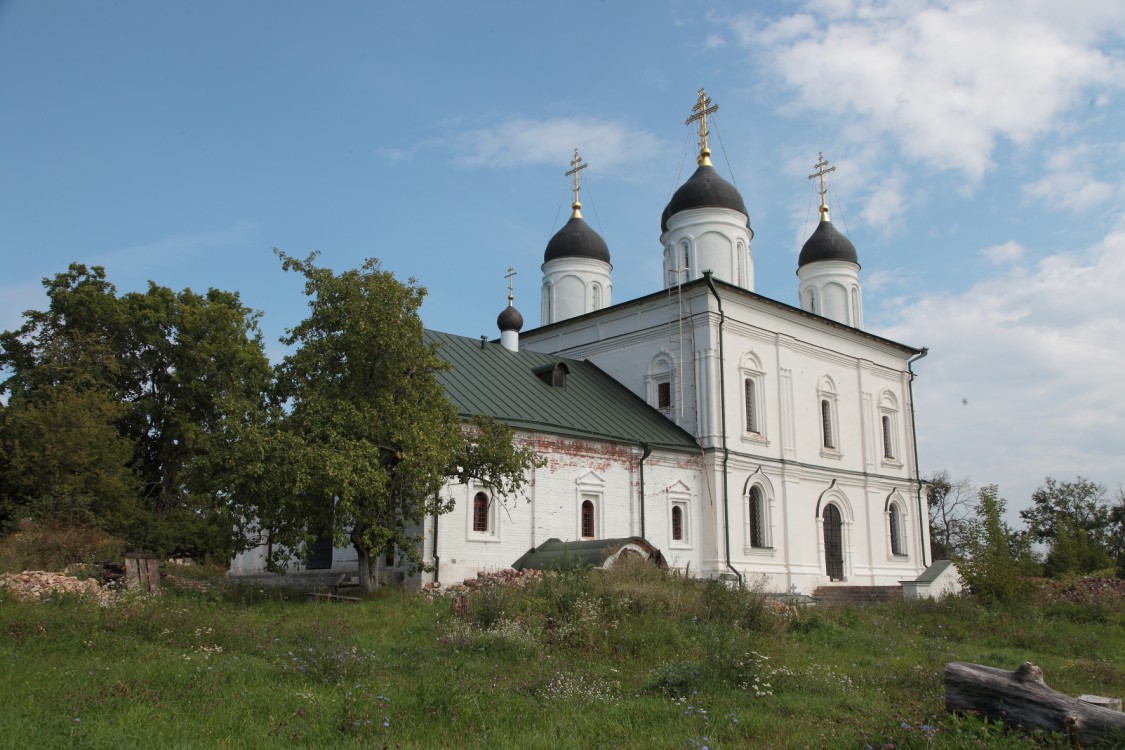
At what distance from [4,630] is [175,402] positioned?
19.2 m

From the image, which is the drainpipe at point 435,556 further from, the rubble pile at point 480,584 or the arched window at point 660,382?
the arched window at point 660,382

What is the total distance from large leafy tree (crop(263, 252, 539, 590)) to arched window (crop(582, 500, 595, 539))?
445cm

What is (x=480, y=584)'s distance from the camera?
568 inches

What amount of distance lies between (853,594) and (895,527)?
213 inches

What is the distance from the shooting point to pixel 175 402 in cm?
2850

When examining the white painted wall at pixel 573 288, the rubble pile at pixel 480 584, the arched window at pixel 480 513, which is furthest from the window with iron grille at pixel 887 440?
the rubble pile at pixel 480 584

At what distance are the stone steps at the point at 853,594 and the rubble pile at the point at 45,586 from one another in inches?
638

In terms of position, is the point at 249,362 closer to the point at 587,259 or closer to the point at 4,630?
the point at 587,259

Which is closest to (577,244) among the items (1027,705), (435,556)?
(435,556)

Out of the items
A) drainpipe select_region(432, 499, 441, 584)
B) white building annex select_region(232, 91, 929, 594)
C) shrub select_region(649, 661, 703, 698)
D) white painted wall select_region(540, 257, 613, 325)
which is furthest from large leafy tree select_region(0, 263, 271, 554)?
shrub select_region(649, 661, 703, 698)

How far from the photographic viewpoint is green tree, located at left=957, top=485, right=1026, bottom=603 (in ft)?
57.3

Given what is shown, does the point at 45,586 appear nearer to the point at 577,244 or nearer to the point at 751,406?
the point at 751,406

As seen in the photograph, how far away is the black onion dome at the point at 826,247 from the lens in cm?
3262

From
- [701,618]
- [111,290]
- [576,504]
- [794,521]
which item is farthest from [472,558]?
[111,290]
